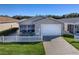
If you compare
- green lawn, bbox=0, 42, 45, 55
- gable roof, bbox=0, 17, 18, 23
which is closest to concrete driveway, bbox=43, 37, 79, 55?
green lawn, bbox=0, 42, 45, 55

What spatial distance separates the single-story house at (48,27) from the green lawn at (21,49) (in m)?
0.76

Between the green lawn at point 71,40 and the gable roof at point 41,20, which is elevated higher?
the gable roof at point 41,20

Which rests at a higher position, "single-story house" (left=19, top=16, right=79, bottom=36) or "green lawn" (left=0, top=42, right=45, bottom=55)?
"single-story house" (left=19, top=16, right=79, bottom=36)

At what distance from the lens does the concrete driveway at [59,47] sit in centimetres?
1273

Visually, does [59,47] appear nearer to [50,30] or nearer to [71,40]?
[71,40]

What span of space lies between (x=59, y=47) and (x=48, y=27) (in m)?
1.46

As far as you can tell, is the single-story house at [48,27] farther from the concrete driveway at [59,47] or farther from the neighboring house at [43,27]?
the concrete driveway at [59,47]

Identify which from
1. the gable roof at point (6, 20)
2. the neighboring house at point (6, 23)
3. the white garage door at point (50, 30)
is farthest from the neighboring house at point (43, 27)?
the gable roof at point (6, 20)

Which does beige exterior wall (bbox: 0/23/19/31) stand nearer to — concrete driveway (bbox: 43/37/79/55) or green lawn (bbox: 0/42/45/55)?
green lawn (bbox: 0/42/45/55)

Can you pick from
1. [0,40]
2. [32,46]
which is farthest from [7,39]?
[32,46]

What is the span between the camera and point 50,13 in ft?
44.0

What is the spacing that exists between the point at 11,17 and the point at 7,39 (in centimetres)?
106

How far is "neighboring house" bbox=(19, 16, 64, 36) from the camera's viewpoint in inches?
547
